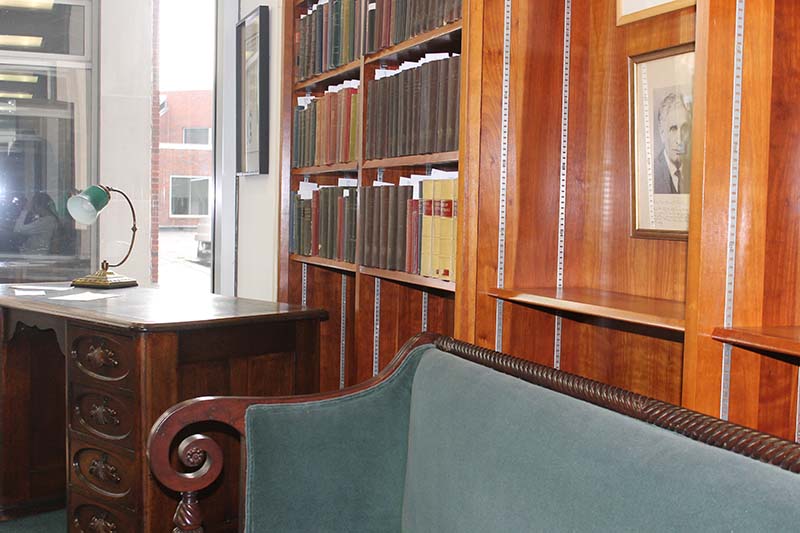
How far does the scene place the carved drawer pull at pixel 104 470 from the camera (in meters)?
2.70

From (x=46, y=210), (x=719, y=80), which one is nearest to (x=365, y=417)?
(x=719, y=80)

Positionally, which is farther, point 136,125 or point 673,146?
point 136,125

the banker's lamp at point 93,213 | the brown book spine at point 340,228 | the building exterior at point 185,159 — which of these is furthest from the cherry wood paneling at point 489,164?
the building exterior at point 185,159

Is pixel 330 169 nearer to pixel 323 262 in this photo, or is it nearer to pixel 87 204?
pixel 323 262

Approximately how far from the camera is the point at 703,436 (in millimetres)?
1275

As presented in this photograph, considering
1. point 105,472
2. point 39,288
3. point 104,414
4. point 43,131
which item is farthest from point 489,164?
point 43,131

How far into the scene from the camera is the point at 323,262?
3336 millimetres

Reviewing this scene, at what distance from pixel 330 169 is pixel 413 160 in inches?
28.4

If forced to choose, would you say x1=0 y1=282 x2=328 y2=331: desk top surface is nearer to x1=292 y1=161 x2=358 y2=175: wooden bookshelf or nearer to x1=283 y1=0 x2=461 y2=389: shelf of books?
x1=283 y1=0 x2=461 y2=389: shelf of books

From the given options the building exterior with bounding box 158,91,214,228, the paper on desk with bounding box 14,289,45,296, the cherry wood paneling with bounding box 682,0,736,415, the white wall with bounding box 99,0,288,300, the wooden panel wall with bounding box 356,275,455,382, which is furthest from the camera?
the building exterior with bounding box 158,91,214,228

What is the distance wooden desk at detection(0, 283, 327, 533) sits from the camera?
2.59m

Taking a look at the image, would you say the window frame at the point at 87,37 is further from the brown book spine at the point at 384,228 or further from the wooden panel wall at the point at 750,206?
the wooden panel wall at the point at 750,206

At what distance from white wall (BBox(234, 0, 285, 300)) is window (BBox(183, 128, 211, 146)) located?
605 mm

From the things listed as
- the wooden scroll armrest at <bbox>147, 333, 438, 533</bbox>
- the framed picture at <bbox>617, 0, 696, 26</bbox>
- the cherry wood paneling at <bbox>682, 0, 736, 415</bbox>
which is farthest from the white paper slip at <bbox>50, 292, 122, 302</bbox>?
the cherry wood paneling at <bbox>682, 0, 736, 415</bbox>
